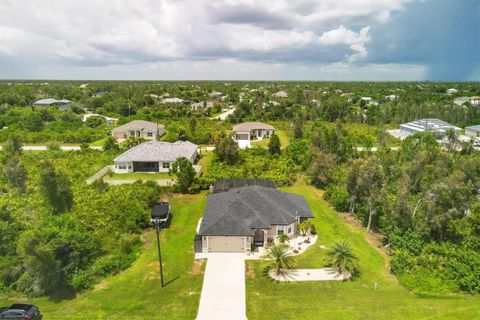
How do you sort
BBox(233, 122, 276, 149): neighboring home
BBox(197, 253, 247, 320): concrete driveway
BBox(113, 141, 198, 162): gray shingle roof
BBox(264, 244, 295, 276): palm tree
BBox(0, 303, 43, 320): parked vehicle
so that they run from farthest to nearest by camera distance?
1. BBox(233, 122, 276, 149): neighboring home
2. BBox(113, 141, 198, 162): gray shingle roof
3. BBox(264, 244, 295, 276): palm tree
4. BBox(197, 253, 247, 320): concrete driveway
5. BBox(0, 303, 43, 320): parked vehicle

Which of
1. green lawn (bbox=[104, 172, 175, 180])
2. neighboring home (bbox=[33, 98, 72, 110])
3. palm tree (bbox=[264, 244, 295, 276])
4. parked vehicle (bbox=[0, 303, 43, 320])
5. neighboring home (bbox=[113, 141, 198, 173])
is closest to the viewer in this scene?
parked vehicle (bbox=[0, 303, 43, 320])

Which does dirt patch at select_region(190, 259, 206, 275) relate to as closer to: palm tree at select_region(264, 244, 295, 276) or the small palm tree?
palm tree at select_region(264, 244, 295, 276)

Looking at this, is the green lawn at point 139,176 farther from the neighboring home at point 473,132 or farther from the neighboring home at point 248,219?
the neighboring home at point 473,132

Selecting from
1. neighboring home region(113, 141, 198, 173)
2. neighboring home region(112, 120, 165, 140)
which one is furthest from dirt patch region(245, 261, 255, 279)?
neighboring home region(112, 120, 165, 140)

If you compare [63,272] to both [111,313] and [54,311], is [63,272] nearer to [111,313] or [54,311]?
[54,311]

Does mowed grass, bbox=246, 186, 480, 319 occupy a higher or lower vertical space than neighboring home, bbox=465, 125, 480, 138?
lower

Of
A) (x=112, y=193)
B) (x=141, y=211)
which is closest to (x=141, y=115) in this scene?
(x=112, y=193)

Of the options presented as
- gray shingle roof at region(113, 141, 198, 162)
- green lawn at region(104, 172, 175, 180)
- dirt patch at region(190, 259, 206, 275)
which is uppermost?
gray shingle roof at region(113, 141, 198, 162)

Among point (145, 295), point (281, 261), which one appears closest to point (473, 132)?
point (281, 261)
